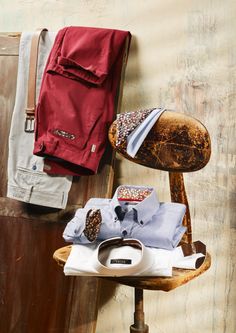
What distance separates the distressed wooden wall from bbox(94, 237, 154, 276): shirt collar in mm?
678

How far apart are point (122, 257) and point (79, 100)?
0.78 m

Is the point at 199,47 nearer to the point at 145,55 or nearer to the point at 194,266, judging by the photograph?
the point at 145,55

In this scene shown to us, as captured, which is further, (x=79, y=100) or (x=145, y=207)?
(x=79, y=100)

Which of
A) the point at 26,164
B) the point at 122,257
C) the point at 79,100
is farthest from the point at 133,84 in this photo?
the point at 122,257

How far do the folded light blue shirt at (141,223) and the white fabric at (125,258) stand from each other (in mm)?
28

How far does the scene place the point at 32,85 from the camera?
5.72 feet

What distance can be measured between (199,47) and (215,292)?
98cm

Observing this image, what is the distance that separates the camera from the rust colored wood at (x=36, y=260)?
5.46 feet

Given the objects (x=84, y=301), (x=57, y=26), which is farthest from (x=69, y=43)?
(x=84, y=301)

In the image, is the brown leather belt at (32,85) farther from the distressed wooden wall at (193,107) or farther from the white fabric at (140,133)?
the white fabric at (140,133)

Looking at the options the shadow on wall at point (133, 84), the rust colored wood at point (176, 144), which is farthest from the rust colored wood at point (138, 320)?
the shadow on wall at point (133, 84)

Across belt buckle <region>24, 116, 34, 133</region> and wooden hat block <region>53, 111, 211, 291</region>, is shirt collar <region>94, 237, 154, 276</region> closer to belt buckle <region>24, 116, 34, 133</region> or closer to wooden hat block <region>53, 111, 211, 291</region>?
wooden hat block <region>53, 111, 211, 291</region>

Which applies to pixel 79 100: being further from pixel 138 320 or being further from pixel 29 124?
pixel 138 320

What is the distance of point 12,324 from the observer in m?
1.76
